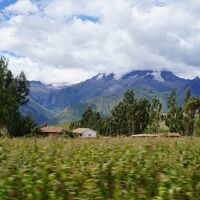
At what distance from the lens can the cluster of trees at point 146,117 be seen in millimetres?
150375

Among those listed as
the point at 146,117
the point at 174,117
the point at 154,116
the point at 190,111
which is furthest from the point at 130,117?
the point at 190,111

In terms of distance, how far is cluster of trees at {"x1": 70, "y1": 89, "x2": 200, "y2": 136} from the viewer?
150 meters


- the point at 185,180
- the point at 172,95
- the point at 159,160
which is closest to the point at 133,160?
the point at 159,160

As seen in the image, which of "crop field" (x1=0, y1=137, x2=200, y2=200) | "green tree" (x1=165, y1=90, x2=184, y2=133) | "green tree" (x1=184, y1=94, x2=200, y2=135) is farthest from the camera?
"green tree" (x1=165, y1=90, x2=184, y2=133)

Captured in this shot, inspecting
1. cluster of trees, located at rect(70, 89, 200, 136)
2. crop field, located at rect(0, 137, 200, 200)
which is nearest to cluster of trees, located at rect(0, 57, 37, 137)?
cluster of trees, located at rect(70, 89, 200, 136)

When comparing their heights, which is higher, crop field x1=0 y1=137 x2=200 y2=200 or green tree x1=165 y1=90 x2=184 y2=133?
green tree x1=165 y1=90 x2=184 y2=133

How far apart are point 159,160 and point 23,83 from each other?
368 feet

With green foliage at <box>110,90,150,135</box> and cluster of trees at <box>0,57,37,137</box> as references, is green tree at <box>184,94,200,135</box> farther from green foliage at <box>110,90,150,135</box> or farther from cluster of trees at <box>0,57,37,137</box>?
cluster of trees at <box>0,57,37,137</box>

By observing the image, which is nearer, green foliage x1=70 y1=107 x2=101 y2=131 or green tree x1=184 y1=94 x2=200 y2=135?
green tree x1=184 y1=94 x2=200 y2=135

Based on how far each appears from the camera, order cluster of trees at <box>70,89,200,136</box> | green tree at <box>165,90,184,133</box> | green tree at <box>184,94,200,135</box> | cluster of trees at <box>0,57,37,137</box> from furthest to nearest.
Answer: green tree at <box>165,90,184,133</box>
cluster of trees at <box>70,89,200,136</box>
green tree at <box>184,94,200,135</box>
cluster of trees at <box>0,57,37,137</box>

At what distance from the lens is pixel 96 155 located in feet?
40.8

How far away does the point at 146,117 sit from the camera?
534 feet

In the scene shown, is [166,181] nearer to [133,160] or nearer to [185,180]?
[185,180]

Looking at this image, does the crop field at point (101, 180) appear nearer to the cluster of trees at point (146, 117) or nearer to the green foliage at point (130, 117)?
the cluster of trees at point (146, 117)
